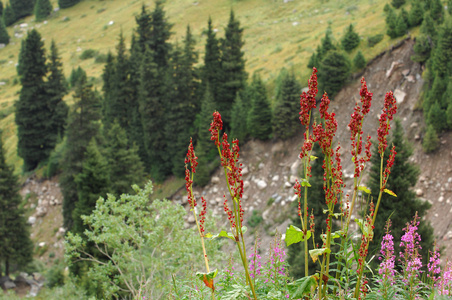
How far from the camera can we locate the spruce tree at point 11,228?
2802cm

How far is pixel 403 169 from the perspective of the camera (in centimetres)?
1268

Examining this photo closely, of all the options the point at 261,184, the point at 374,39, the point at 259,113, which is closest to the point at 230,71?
the point at 259,113

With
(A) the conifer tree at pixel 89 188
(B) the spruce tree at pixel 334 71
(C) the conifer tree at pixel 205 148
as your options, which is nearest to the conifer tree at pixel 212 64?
(C) the conifer tree at pixel 205 148

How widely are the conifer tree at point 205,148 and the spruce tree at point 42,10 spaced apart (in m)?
83.1

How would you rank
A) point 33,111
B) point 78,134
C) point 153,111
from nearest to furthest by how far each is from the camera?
point 78,134 < point 153,111 < point 33,111

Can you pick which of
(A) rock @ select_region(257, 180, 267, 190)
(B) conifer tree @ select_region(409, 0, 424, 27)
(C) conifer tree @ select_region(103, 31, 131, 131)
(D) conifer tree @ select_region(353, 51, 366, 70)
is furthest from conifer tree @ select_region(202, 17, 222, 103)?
(B) conifer tree @ select_region(409, 0, 424, 27)

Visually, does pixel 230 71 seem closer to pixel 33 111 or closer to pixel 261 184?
pixel 261 184

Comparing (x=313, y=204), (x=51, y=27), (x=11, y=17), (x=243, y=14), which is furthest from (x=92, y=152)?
(x=11, y=17)

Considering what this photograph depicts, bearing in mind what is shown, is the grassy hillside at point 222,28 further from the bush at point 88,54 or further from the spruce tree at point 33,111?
the spruce tree at point 33,111

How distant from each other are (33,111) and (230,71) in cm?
2436

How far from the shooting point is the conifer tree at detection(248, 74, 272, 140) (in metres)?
29.5

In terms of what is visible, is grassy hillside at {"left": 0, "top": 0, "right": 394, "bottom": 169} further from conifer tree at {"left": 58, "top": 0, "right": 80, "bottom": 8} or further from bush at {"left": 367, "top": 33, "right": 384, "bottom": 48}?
conifer tree at {"left": 58, "top": 0, "right": 80, "bottom": 8}

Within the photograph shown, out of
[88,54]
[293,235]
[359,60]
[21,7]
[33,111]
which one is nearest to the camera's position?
[293,235]

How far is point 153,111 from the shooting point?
37.4 meters
